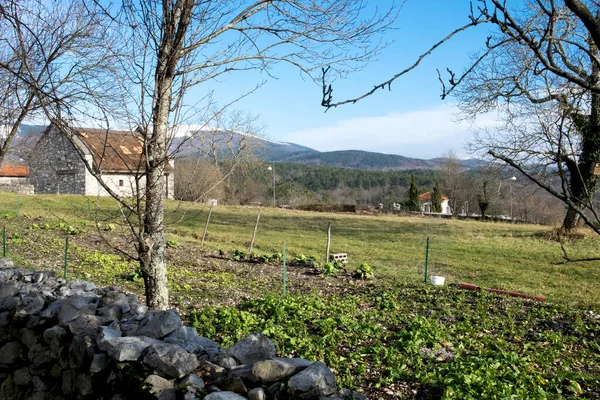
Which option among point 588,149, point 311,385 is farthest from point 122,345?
point 588,149

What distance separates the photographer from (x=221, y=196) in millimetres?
43594

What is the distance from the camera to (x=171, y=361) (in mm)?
3230

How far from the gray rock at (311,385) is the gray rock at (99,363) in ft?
5.10

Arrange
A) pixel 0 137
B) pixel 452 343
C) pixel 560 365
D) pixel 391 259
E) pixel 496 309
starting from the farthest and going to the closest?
1. pixel 391 259
2. pixel 0 137
3. pixel 496 309
4. pixel 452 343
5. pixel 560 365

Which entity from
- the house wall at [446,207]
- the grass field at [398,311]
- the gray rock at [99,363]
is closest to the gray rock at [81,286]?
the grass field at [398,311]

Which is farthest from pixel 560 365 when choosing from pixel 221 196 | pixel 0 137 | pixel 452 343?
pixel 221 196

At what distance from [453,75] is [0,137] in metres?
13.0

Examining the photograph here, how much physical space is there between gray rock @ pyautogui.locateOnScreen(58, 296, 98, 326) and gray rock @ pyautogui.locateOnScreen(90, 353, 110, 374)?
2.64ft

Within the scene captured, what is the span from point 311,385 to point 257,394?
32cm

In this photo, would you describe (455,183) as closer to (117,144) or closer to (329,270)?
(329,270)

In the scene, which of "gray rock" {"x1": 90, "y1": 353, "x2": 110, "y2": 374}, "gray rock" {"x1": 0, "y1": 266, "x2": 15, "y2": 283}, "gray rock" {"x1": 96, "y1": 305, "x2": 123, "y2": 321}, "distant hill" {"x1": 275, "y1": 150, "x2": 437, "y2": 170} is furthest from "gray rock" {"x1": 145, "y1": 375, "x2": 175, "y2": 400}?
"distant hill" {"x1": 275, "y1": 150, "x2": 437, "y2": 170}

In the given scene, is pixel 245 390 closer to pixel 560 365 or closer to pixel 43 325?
pixel 43 325

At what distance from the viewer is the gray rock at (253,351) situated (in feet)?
11.2

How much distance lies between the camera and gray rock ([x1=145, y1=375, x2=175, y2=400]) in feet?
10.2
